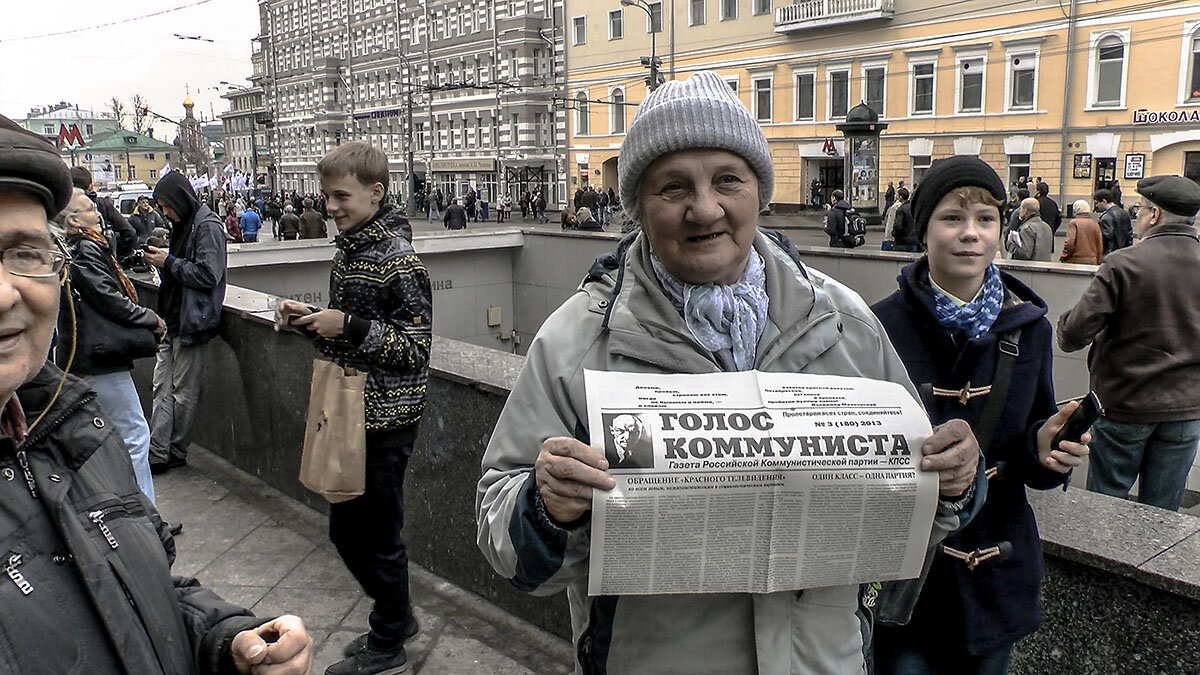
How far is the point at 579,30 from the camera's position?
1970 inches

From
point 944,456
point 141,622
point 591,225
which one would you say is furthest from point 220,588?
point 591,225

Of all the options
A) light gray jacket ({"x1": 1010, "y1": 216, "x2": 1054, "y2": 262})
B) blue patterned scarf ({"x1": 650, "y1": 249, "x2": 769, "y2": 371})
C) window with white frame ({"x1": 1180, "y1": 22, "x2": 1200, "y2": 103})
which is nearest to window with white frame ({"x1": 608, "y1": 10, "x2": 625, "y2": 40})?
window with white frame ({"x1": 1180, "y1": 22, "x2": 1200, "y2": 103})

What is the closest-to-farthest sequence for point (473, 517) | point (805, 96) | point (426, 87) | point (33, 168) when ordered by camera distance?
point (33, 168), point (473, 517), point (805, 96), point (426, 87)

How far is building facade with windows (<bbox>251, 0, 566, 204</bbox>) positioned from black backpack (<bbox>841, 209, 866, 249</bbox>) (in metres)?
25.7

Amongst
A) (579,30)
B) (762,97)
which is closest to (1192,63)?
(762,97)

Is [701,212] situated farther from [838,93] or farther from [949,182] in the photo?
[838,93]

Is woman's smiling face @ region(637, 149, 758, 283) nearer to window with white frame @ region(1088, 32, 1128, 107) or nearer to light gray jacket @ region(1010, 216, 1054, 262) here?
light gray jacket @ region(1010, 216, 1054, 262)

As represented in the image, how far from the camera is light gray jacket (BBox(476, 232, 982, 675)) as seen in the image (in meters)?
1.67

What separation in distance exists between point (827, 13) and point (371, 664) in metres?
38.9

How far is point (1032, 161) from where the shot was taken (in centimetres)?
3331

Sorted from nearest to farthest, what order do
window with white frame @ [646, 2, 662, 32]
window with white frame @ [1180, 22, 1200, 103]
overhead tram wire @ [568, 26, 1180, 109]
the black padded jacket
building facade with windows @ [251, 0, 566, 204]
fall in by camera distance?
the black padded jacket → window with white frame @ [1180, 22, 1200, 103] → overhead tram wire @ [568, 26, 1180, 109] → window with white frame @ [646, 2, 662, 32] → building facade with windows @ [251, 0, 566, 204]

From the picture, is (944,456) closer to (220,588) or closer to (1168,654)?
(1168,654)

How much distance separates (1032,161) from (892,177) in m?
5.62

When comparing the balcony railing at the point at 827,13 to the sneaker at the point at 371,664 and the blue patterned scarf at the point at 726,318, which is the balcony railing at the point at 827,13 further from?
the blue patterned scarf at the point at 726,318
